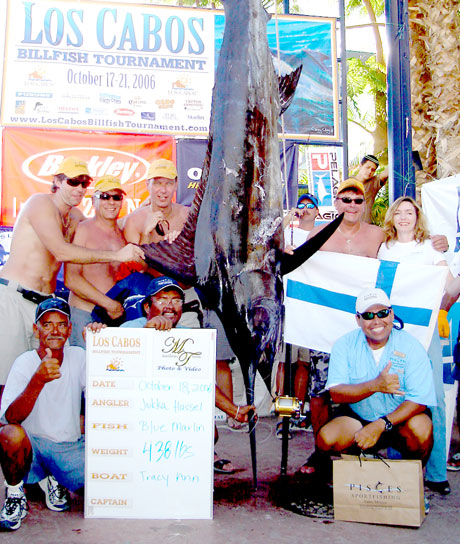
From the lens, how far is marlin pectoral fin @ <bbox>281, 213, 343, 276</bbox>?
8.64 feet

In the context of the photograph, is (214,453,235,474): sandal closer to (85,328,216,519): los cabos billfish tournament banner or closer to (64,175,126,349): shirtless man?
(85,328,216,519): los cabos billfish tournament banner

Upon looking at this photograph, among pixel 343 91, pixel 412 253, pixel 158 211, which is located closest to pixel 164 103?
pixel 343 91

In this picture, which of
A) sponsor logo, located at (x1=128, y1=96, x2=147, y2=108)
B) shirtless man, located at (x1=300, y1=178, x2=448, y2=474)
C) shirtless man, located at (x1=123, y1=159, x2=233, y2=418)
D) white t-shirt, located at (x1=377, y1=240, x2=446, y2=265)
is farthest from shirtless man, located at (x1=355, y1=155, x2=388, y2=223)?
sponsor logo, located at (x1=128, y1=96, x2=147, y2=108)

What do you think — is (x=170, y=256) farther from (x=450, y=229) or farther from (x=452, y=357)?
(x=450, y=229)

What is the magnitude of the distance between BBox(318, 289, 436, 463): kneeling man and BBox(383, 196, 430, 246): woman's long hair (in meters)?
0.64

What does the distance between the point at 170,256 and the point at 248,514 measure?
1.15 metres

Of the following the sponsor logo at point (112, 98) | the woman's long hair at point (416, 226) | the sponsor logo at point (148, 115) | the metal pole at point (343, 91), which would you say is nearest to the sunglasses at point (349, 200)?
the woman's long hair at point (416, 226)

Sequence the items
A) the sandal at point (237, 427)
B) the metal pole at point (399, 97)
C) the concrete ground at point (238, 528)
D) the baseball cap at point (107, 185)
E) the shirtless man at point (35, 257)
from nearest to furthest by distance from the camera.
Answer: the concrete ground at point (238, 528) < the shirtless man at point (35, 257) < the baseball cap at point (107, 185) < the sandal at point (237, 427) < the metal pole at point (399, 97)

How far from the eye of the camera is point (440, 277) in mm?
2998

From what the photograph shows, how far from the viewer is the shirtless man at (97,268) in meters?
3.25

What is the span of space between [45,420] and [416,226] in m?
2.08

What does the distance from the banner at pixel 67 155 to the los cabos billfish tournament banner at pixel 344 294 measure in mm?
2542

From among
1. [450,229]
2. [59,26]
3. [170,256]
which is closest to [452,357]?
[450,229]

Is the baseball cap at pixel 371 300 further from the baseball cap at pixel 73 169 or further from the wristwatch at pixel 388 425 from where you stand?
the baseball cap at pixel 73 169
